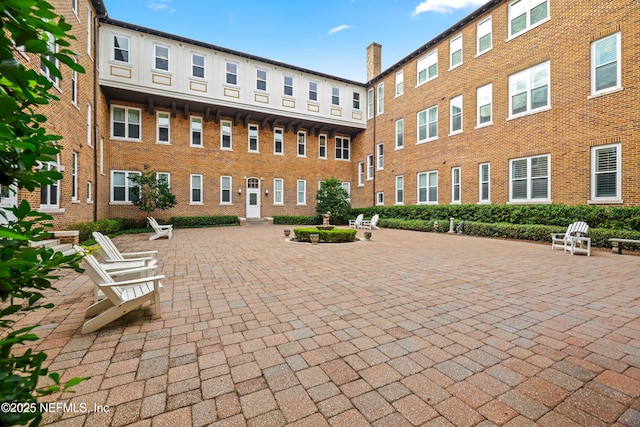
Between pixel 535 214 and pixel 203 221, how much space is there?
17903 millimetres

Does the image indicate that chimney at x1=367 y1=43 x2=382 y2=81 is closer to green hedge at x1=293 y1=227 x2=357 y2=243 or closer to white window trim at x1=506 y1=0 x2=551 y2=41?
white window trim at x1=506 y1=0 x2=551 y2=41

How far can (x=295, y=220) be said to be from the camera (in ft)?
73.1

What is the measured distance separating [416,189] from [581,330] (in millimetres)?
15772

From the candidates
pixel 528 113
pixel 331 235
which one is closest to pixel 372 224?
pixel 331 235

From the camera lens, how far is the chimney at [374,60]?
2275cm

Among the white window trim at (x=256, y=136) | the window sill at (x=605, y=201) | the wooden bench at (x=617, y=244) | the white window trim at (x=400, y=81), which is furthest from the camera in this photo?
the white window trim at (x=256, y=136)

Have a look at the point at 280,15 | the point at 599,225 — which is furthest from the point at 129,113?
the point at 599,225

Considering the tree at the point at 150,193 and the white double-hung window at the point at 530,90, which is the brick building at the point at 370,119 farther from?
the tree at the point at 150,193

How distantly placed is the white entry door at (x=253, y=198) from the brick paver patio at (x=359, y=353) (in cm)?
1576

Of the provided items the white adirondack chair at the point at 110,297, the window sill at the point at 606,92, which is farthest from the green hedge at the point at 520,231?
the white adirondack chair at the point at 110,297

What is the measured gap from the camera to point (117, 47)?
16453 millimetres

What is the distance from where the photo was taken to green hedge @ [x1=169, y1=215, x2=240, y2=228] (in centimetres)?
1834

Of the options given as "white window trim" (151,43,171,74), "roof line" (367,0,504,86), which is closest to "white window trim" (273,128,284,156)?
"white window trim" (151,43,171,74)

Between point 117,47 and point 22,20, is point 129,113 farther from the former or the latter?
point 22,20
